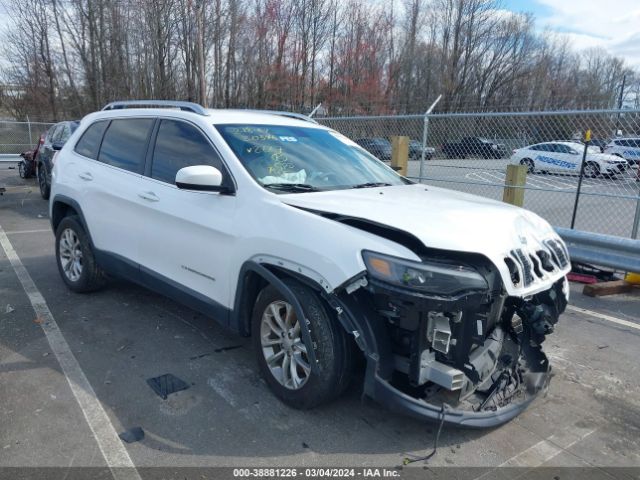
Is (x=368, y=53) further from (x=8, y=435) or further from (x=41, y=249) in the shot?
(x=8, y=435)

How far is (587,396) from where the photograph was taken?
3561mm

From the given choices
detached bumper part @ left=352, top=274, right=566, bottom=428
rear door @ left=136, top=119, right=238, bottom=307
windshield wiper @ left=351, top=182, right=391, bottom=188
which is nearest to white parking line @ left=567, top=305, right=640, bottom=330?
detached bumper part @ left=352, top=274, right=566, bottom=428

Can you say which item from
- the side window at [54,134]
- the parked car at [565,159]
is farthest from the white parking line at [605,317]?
the side window at [54,134]

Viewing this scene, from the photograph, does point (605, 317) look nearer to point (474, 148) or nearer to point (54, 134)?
point (474, 148)

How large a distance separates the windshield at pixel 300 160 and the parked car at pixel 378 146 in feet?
18.2

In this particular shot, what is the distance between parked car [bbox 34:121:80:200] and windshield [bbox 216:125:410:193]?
875 cm

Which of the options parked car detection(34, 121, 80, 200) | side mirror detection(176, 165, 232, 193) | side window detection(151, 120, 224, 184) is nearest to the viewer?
side mirror detection(176, 165, 232, 193)

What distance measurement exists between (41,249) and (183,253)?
15.0 ft

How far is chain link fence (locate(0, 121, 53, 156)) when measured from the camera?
941 inches

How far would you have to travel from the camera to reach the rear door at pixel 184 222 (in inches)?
140

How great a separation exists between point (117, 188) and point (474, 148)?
5888 millimetres

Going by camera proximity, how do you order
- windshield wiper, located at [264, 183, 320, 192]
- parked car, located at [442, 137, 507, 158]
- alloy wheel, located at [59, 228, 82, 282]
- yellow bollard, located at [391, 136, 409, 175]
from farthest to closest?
1. yellow bollard, located at [391, 136, 409, 175]
2. parked car, located at [442, 137, 507, 158]
3. alloy wheel, located at [59, 228, 82, 282]
4. windshield wiper, located at [264, 183, 320, 192]

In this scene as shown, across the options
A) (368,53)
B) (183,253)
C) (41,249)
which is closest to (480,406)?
(183,253)

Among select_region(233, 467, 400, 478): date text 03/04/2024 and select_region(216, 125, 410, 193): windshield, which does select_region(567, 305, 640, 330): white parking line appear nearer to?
select_region(216, 125, 410, 193): windshield
